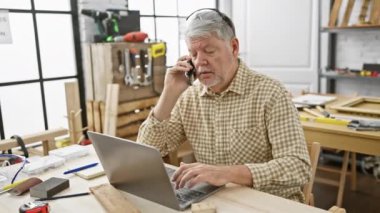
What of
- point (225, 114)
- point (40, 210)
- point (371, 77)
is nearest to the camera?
point (40, 210)

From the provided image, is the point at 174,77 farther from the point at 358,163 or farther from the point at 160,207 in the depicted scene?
the point at 358,163

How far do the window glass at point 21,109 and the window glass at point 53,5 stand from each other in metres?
0.55

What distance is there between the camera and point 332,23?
3.43m

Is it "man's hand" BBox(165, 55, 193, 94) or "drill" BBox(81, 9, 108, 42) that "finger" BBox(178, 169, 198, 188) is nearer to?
"man's hand" BBox(165, 55, 193, 94)

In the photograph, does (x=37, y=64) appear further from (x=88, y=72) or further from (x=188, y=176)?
(x=188, y=176)

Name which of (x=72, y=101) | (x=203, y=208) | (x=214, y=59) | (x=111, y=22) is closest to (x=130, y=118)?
(x=72, y=101)

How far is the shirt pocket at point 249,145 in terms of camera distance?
130 cm

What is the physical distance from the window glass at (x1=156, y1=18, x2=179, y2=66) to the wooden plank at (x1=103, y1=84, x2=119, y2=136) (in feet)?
3.84

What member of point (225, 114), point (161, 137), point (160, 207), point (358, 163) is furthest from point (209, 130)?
point (358, 163)

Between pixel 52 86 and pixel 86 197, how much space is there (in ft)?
5.99

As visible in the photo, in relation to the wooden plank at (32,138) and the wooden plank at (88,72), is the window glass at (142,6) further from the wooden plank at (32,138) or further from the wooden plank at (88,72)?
the wooden plank at (32,138)

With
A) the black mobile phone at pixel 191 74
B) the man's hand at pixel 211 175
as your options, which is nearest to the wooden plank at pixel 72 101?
the black mobile phone at pixel 191 74

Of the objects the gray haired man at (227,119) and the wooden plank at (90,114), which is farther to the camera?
the wooden plank at (90,114)

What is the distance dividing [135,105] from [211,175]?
1.79 m
